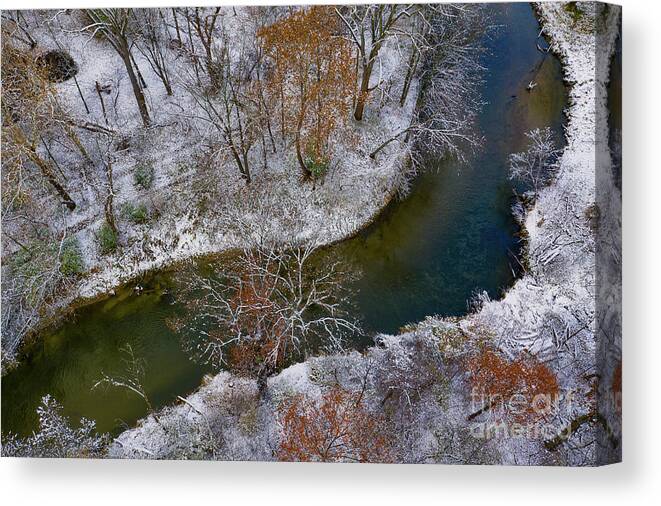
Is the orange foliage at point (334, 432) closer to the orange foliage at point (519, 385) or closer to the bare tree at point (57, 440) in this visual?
the orange foliage at point (519, 385)

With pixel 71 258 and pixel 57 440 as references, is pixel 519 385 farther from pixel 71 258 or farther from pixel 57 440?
pixel 71 258

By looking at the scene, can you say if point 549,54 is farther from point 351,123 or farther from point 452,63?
point 351,123

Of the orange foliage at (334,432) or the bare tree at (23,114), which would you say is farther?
the bare tree at (23,114)

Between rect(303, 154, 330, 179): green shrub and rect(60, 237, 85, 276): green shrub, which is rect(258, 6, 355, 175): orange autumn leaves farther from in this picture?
rect(60, 237, 85, 276): green shrub

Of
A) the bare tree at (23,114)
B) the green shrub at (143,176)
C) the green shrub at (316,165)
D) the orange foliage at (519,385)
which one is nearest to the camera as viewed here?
the orange foliage at (519,385)

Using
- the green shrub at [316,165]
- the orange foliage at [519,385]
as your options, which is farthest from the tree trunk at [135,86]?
the orange foliage at [519,385]

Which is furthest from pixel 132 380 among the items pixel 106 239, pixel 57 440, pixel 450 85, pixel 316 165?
pixel 450 85

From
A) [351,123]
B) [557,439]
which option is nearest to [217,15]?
[351,123]
